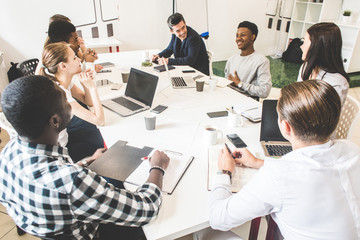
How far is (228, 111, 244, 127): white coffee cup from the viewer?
5.43 ft

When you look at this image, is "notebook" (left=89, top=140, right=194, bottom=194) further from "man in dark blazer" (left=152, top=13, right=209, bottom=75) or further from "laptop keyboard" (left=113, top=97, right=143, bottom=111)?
"man in dark blazer" (left=152, top=13, right=209, bottom=75)

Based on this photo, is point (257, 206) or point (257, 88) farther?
point (257, 88)

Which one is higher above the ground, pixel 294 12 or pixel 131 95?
pixel 294 12

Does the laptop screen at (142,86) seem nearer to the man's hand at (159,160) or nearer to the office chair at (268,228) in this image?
the man's hand at (159,160)

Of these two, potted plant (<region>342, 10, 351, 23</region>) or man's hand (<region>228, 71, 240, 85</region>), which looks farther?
potted plant (<region>342, 10, 351, 23</region>)

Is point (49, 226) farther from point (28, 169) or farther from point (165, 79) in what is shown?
point (165, 79)

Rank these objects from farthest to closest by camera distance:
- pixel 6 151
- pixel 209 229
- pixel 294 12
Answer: pixel 294 12 → pixel 209 229 → pixel 6 151

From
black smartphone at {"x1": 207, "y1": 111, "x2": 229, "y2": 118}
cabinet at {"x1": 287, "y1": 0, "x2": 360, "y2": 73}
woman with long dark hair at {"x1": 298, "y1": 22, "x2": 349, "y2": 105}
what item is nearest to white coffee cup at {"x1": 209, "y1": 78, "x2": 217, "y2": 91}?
black smartphone at {"x1": 207, "y1": 111, "x2": 229, "y2": 118}

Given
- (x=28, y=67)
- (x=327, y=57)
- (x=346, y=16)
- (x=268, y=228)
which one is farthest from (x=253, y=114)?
(x=346, y=16)

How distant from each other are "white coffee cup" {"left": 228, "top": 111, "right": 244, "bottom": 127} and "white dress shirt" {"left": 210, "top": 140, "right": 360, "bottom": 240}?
0.81 meters

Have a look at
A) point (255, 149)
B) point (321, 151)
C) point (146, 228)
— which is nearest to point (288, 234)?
point (321, 151)

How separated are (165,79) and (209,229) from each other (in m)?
1.82

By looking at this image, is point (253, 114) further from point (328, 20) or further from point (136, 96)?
point (328, 20)

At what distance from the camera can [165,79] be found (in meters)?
2.66
